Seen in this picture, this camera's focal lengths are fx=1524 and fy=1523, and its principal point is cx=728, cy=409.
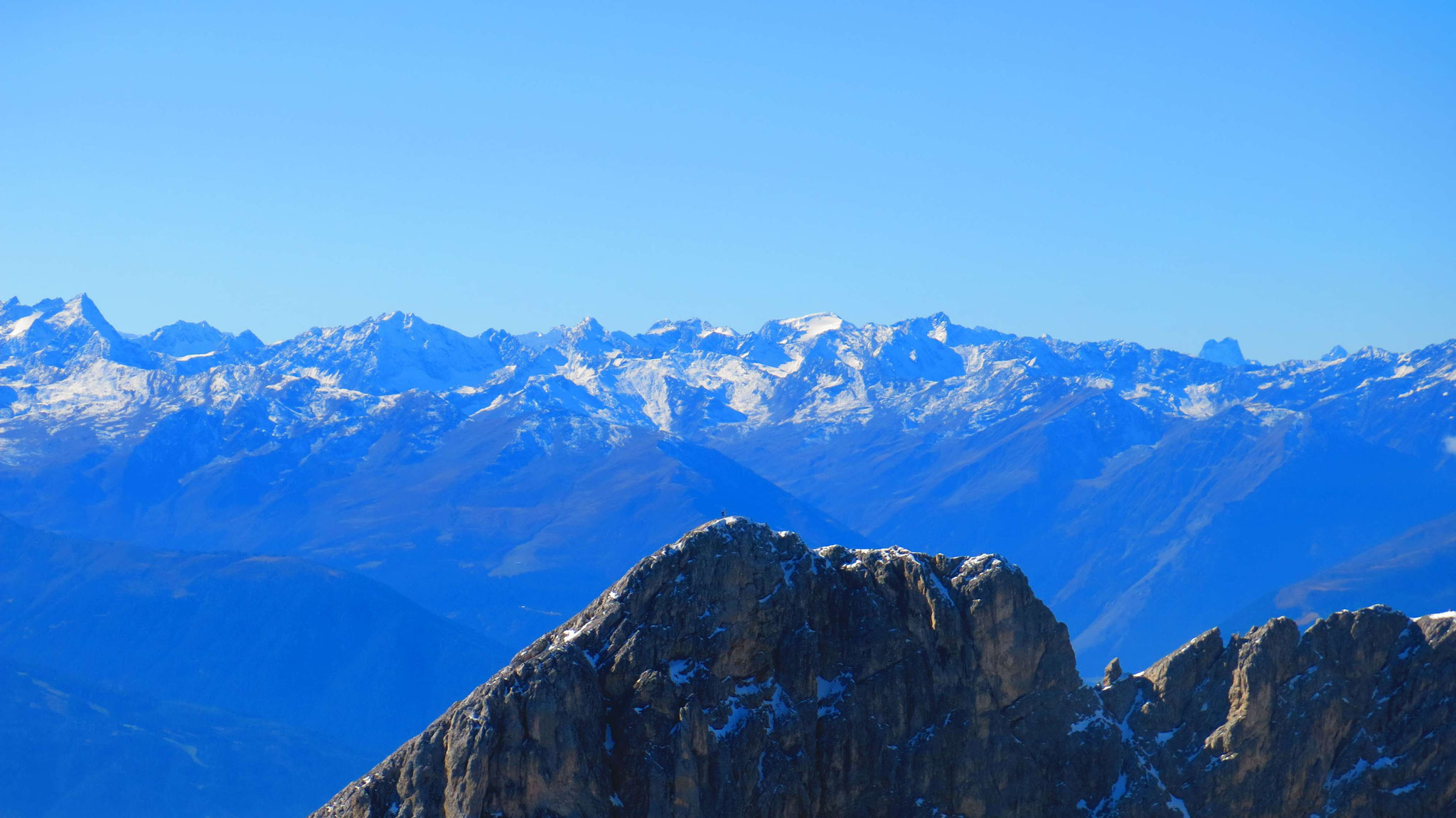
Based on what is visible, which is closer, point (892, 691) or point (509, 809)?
point (509, 809)

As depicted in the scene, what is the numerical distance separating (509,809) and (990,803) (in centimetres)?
3592

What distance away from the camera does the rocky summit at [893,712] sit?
106625 millimetres

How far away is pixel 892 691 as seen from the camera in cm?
11381

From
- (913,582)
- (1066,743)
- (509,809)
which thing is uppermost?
(913,582)

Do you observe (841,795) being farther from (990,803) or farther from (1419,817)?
(1419,817)

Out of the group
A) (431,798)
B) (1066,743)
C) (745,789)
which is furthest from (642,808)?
(1066,743)

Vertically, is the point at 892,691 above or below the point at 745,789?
above

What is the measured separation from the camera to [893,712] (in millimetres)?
113625

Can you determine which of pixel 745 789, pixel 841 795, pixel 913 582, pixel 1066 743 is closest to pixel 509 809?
pixel 745 789

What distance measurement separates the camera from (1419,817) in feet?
377

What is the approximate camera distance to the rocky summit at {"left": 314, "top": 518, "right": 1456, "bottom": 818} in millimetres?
106625

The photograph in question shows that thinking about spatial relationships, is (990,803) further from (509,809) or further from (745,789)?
(509,809)

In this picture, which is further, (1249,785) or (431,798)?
(1249,785)

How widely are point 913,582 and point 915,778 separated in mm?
14866
